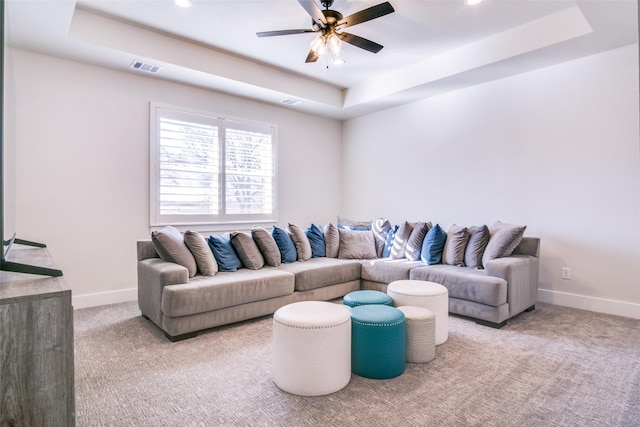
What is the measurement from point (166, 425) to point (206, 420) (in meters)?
0.20

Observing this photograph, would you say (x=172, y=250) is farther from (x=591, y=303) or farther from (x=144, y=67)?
(x=591, y=303)

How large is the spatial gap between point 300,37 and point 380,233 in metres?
2.71

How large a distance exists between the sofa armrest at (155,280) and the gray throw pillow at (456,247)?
9.39 feet

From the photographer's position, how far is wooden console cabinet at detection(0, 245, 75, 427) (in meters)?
1.08

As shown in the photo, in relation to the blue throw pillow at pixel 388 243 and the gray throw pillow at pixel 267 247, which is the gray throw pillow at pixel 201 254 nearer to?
the gray throw pillow at pixel 267 247

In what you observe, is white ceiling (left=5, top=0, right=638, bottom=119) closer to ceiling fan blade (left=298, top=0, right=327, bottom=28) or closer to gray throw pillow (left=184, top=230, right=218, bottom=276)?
ceiling fan blade (left=298, top=0, right=327, bottom=28)

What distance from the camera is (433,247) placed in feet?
13.2

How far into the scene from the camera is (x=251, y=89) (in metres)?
4.74

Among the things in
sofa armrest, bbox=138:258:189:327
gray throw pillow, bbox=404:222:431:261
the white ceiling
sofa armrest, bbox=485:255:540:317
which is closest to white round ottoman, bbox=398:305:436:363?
sofa armrest, bbox=485:255:540:317

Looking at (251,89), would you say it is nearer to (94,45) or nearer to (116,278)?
(94,45)

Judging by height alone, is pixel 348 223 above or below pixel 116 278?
above

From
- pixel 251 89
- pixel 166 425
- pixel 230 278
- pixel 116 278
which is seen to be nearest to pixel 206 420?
pixel 166 425

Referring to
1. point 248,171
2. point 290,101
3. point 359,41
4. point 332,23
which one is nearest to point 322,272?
point 248,171

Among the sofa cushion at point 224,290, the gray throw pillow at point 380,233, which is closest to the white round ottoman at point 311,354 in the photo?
the sofa cushion at point 224,290
